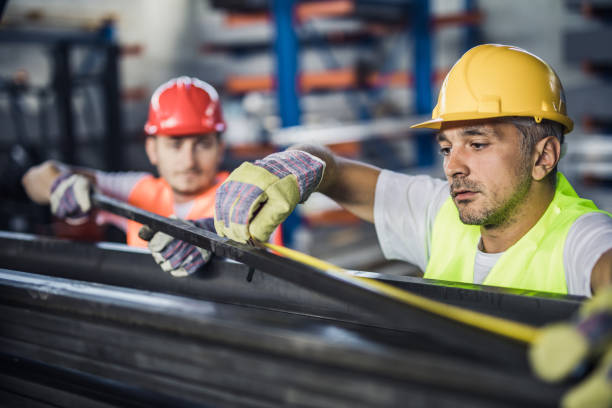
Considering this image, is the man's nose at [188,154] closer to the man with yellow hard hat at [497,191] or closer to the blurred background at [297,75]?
the man with yellow hard hat at [497,191]

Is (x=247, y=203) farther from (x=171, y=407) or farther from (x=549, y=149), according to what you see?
(x=549, y=149)

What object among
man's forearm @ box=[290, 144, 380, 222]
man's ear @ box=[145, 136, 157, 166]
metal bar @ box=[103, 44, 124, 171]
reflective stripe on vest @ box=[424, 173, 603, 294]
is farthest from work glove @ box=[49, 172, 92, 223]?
metal bar @ box=[103, 44, 124, 171]

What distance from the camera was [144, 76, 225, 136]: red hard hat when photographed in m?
2.46

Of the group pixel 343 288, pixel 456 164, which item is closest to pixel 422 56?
pixel 456 164

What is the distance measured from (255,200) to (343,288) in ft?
1.61

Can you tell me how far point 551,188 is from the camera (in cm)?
167

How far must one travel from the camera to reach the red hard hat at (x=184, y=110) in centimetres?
246

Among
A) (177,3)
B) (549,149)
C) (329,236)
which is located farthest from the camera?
(177,3)

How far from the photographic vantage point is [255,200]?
1436mm

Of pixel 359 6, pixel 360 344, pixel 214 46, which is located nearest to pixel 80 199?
pixel 360 344

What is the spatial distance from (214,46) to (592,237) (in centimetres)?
898

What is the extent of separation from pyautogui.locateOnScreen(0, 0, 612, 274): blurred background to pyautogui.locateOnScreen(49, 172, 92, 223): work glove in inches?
89.4

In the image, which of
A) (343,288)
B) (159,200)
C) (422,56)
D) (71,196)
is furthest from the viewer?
(422,56)

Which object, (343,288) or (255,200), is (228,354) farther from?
(255,200)
